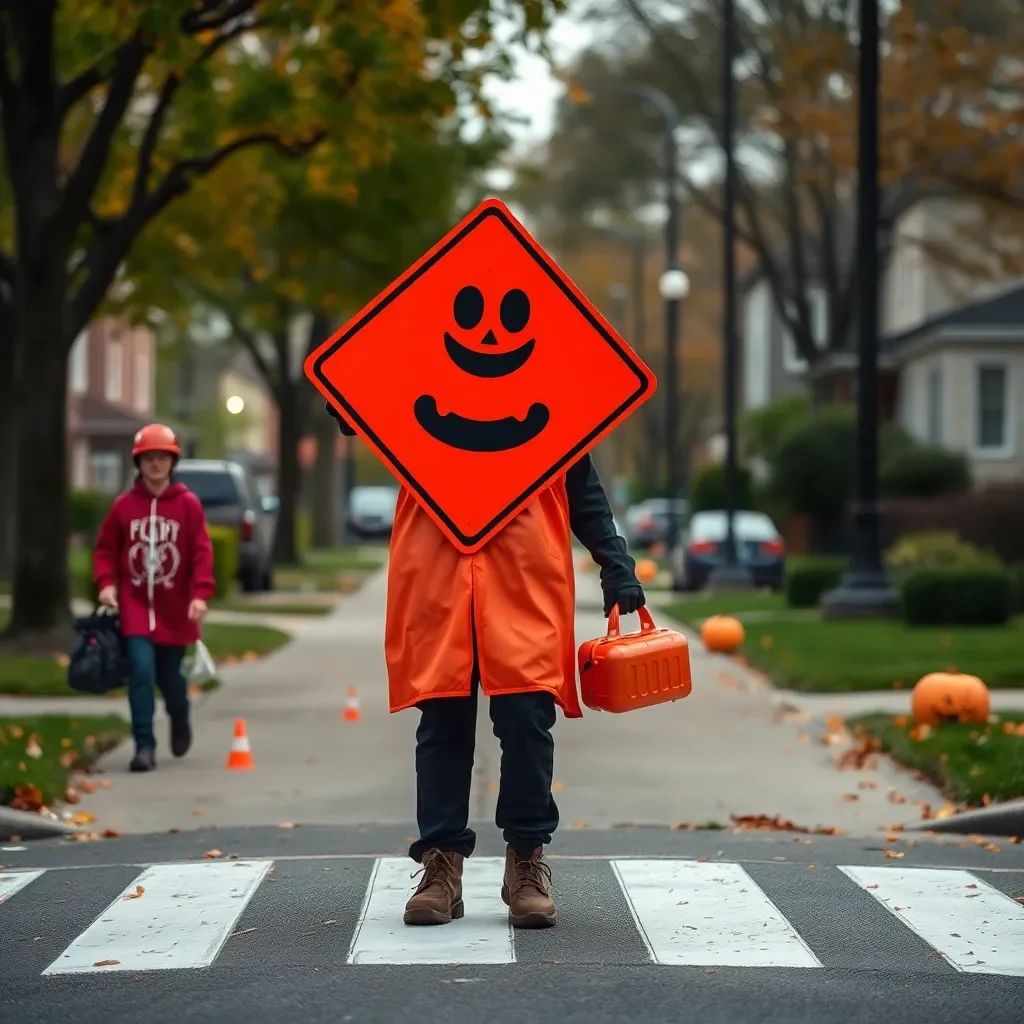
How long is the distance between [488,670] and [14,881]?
7.75 ft

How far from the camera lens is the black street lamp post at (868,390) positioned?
2153cm

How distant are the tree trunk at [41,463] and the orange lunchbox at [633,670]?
41.7 feet

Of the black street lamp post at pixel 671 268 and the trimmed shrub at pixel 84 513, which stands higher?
the black street lamp post at pixel 671 268

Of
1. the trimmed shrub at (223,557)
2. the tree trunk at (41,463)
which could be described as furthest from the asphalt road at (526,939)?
the trimmed shrub at (223,557)

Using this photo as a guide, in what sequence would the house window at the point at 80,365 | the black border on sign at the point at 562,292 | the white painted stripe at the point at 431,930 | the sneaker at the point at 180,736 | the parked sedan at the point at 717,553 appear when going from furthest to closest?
the house window at the point at 80,365 → the parked sedan at the point at 717,553 → the sneaker at the point at 180,736 → the black border on sign at the point at 562,292 → the white painted stripe at the point at 431,930

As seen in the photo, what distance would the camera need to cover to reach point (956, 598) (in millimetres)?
20922

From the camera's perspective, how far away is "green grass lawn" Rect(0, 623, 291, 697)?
15.8 metres

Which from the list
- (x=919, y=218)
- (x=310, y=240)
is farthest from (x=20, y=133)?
(x=919, y=218)

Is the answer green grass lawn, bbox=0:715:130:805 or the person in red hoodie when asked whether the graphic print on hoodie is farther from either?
green grass lawn, bbox=0:715:130:805

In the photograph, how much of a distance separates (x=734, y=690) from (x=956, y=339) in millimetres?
28293

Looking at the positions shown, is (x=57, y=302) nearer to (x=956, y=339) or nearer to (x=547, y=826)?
(x=547, y=826)

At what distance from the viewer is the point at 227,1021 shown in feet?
18.5

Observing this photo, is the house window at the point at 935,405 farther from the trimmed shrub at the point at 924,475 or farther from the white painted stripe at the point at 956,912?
the white painted stripe at the point at 956,912

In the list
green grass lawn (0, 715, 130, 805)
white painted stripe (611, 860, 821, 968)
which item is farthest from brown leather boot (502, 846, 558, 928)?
green grass lawn (0, 715, 130, 805)
